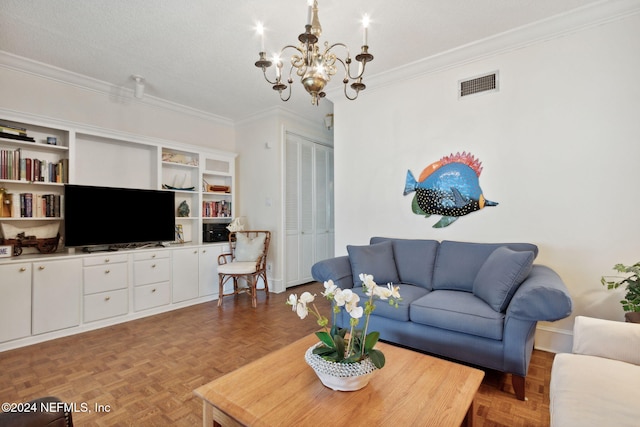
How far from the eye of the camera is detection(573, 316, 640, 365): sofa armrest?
140 cm

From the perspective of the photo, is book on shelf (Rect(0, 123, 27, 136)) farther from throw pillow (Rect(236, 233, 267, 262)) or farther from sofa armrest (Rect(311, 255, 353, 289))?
sofa armrest (Rect(311, 255, 353, 289))

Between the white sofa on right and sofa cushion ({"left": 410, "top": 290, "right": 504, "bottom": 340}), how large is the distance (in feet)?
1.48

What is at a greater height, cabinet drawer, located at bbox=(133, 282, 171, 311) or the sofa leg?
cabinet drawer, located at bbox=(133, 282, 171, 311)

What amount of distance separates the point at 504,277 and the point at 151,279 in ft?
11.5

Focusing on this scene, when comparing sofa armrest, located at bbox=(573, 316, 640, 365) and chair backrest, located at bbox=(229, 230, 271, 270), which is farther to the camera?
chair backrest, located at bbox=(229, 230, 271, 270)

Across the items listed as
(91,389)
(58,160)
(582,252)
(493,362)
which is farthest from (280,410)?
(58,160)

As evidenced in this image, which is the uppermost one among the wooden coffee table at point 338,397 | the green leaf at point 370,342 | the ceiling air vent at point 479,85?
the ceiling air vent at point 479,85

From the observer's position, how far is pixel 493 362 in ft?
6.39

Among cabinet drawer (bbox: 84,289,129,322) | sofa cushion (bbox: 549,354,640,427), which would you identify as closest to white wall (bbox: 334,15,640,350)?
sofa cushion (bbox: 549,354,640,427)

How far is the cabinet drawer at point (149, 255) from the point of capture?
3.39 metres

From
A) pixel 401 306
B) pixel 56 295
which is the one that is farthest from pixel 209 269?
pixel 401 306

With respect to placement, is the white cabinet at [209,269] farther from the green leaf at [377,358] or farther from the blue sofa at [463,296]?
the green leaf at [377,358]

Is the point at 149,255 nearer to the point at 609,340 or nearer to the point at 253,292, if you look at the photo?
the point at 253,292

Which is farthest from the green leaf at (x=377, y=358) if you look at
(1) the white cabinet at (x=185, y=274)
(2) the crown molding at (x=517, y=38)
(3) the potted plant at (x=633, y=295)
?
(1) the white cabinet at (x=185, y=274)
